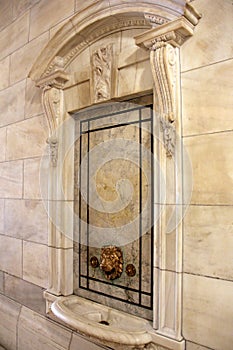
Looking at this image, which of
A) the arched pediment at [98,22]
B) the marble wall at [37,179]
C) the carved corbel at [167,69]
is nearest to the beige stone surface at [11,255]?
the marble wall at [37,179]

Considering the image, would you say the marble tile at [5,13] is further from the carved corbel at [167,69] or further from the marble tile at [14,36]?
the carved corbel at [167,69]

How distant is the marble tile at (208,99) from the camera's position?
1232 millimetres

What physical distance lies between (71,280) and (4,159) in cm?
127

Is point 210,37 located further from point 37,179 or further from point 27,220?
point 27,220

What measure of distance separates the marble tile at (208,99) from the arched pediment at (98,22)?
0.28 metres

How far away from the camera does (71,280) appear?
1.98 metres

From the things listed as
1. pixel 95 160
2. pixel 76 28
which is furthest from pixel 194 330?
pixel 76 28

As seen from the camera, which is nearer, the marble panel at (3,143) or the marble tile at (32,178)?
the marble tile at (32,178)

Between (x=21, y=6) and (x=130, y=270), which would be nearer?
(x=130, y=270)

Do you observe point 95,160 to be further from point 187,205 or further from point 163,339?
point 163,339

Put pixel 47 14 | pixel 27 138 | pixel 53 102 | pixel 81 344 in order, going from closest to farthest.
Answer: pixel 81 344 < pixel 53 102 < pixel 47 14 < pixel 27 138

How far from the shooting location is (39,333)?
6.85ft

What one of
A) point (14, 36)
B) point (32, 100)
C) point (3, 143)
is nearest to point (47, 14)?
point (14, 36)

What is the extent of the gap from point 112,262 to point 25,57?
1.81 m
